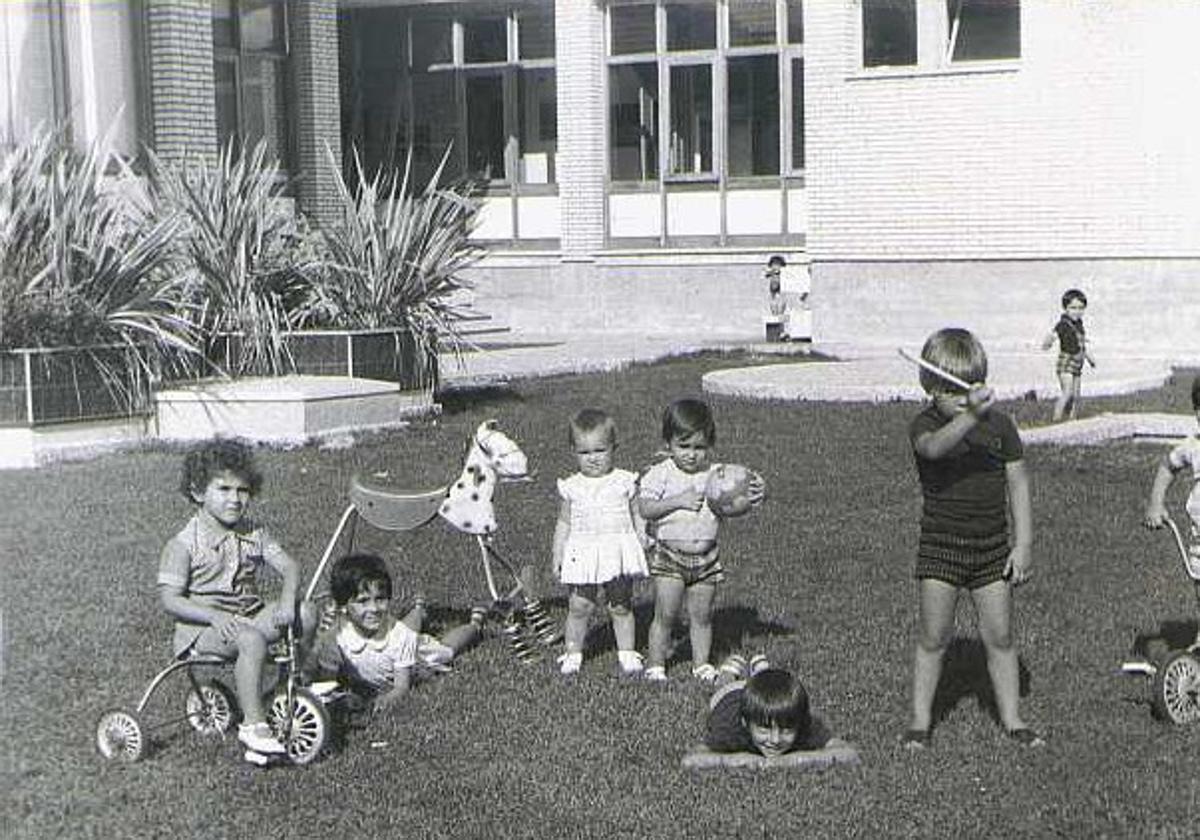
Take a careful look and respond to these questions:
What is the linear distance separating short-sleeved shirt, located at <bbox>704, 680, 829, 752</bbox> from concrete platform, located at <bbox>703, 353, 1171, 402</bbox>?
949cm

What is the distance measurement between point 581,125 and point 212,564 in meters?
21.5

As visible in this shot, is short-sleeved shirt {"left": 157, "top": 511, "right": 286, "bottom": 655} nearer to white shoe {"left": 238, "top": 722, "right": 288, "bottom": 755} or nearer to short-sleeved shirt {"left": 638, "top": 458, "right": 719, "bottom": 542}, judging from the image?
white shoe {"left": 238, "top": 722, "right": 288, "bottom": 755}

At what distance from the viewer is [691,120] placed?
2719 centimetres

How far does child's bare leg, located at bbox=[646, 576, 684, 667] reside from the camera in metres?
6.85

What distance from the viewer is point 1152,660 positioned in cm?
675

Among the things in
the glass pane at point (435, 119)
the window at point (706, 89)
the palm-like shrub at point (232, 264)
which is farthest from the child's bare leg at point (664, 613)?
the glass pane at point (435, 119)

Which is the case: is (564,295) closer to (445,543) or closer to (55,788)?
(445,543)

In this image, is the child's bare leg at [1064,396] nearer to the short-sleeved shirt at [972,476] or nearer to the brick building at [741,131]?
the brick building at [741,131]

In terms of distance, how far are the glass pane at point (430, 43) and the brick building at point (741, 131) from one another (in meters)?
0.04

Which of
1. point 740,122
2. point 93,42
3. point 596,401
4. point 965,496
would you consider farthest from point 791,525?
point 740,122

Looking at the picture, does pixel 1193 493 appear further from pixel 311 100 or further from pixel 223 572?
→ pixel 311 100

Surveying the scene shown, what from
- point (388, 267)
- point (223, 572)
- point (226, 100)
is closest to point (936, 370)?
point (223, 572)

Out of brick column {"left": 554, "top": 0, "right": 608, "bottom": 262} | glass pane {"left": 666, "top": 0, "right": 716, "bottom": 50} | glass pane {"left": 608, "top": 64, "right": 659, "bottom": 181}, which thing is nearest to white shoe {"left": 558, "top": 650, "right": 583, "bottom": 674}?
brick column {"left": 554, "top": 0, "right": 608, "bottom": 262}

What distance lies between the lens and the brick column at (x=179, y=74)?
2022 cm
